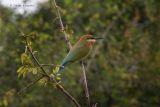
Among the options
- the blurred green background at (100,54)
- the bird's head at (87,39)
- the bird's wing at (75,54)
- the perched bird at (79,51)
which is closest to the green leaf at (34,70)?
the perched bird at (79,51)

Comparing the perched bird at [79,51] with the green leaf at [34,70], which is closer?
the green leaf at [34,70]

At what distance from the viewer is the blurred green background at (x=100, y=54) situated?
7246 mm

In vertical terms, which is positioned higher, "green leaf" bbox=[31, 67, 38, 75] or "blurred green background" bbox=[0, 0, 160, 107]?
"green leaf" bbox=[31, 67, 38, 75]

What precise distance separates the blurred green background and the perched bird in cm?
302

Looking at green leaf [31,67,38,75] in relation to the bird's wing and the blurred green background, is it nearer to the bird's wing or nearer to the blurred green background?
the bird's wing

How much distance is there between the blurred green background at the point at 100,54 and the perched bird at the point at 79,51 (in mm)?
3019

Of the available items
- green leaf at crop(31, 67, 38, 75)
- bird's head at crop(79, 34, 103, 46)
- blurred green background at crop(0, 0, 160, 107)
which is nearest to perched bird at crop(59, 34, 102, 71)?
bird's head at crop(79, 34, 103, 46)

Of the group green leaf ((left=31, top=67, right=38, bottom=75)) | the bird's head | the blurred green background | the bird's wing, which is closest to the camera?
green leaf ((left=31, top=67, right=38, bottom=75))

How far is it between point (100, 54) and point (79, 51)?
15.2 ft

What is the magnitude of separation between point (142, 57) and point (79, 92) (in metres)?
1.42

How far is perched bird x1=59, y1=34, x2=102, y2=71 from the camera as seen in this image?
3545 mm

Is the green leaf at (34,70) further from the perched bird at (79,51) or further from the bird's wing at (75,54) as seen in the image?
the bird's wing at (75,54)

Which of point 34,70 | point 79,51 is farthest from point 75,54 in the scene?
point 34,70

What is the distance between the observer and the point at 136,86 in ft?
28.3
